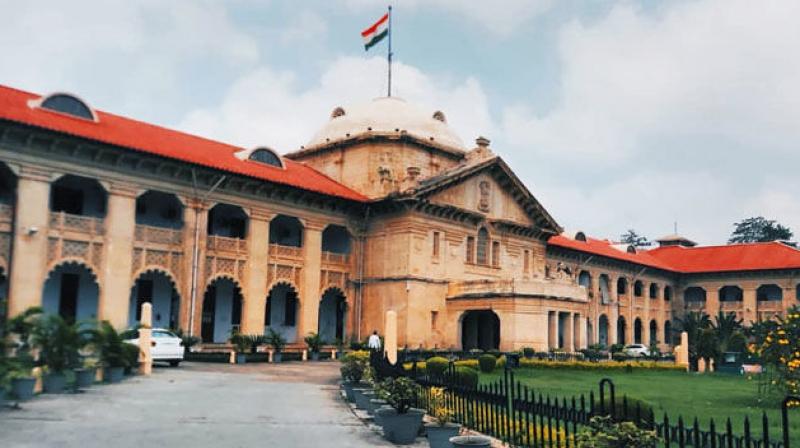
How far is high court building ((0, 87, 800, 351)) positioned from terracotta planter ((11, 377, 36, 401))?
1162 centimetres

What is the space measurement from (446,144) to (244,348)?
18344 millimetres

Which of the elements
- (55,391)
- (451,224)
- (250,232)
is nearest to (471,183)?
(451,224)

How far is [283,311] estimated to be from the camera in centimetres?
3503

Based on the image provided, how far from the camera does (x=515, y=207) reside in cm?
4103

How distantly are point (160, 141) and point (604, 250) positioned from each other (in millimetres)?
33845

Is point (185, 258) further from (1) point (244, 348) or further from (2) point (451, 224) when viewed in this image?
(2) point (451, 224)

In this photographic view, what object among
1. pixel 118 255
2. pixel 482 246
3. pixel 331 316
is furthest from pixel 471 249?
pixel 118 255

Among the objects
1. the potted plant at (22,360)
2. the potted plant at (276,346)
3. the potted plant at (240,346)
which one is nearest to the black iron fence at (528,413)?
the potted plant at (22,360)

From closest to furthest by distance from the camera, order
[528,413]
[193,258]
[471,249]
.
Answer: [528,413], [193,258], [471,249]

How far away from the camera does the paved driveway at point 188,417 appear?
10711 millimetres

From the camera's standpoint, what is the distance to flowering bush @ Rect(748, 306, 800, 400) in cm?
1647

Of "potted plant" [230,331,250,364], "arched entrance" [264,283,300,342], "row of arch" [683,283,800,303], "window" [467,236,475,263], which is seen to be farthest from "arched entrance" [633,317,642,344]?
"potted plant" [230,331,250,364]

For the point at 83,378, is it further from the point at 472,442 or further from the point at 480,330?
the point at 480,330

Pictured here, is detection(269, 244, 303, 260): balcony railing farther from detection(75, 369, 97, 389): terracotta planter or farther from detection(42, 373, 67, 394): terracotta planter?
detection(42, 373, 67, 394): terracotta planter
